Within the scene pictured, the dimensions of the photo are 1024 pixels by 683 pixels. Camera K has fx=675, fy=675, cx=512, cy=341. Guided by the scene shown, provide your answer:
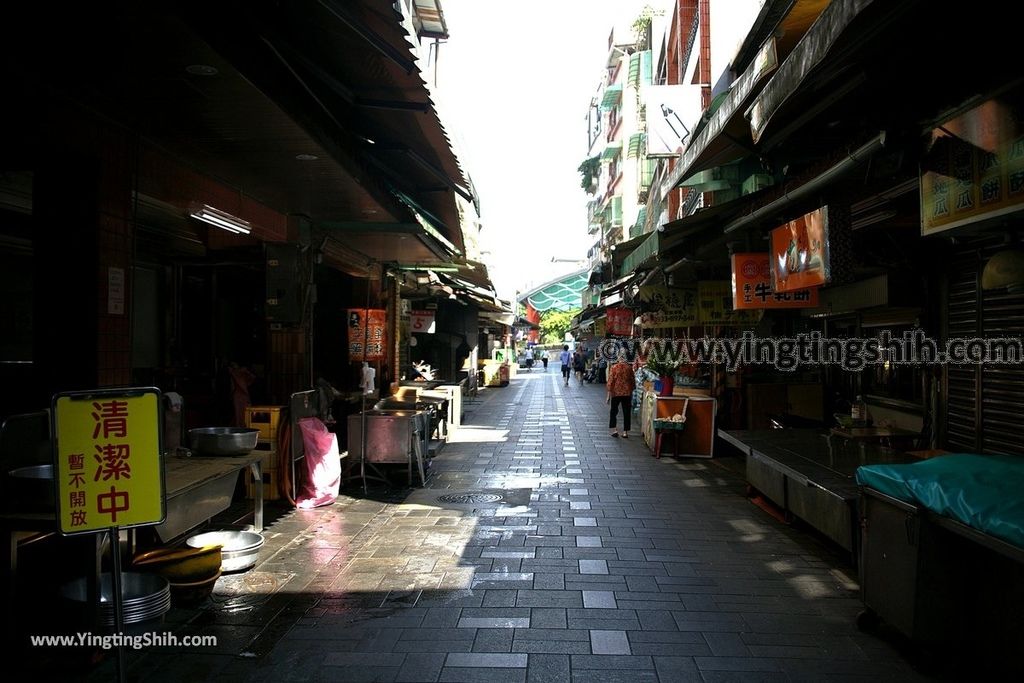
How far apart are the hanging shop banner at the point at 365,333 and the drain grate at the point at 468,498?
11.9 ft

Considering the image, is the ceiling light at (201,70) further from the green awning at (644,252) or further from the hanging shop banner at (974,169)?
the green awning at (644,252)

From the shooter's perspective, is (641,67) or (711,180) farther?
(641,67)

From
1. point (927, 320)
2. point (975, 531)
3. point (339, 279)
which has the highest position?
point (339, 279)

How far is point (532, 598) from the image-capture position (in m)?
5.09

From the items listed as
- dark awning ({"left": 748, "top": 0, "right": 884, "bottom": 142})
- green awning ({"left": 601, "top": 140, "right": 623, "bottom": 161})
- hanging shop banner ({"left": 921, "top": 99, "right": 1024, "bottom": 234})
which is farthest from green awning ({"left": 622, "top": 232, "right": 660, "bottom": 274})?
green awning ({"left": 601, "top": 140, "right": 623, "bottom": 161})

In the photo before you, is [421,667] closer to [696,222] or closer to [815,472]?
[815,472]

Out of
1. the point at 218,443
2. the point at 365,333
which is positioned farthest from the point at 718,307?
the point at 218,443

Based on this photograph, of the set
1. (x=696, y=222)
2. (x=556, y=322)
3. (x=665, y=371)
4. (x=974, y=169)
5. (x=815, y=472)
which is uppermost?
(x=556, y=322)

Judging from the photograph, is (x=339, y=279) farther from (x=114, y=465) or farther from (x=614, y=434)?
(x=114, y=465)

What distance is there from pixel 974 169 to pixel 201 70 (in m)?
4.85

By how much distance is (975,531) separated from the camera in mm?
3486

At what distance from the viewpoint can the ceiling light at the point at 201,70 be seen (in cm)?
397

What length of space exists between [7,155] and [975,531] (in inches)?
263

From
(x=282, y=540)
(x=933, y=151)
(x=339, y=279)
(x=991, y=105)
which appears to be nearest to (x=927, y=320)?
(x=933, y=151)
